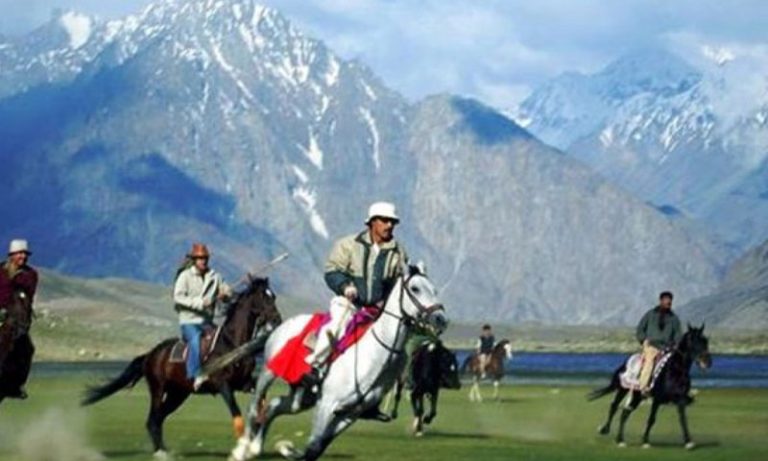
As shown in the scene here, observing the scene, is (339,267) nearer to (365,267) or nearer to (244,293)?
(365,267)

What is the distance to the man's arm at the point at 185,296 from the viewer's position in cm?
2719

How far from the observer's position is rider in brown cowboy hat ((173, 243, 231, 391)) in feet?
89.0

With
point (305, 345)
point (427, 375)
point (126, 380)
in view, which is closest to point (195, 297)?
point (126, 380)

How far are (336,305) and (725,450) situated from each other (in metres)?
15.1

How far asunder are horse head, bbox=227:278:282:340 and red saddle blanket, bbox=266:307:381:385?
9.48 feet

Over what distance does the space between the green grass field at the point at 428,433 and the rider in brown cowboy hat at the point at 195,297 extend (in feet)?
6.67

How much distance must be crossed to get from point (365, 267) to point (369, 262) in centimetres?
9

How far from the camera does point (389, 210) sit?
2116 cm

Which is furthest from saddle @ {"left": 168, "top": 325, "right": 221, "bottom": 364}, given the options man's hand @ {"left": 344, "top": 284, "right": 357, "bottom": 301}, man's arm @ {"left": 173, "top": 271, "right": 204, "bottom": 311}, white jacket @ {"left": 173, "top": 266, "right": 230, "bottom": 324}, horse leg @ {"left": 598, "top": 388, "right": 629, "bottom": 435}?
horse leg @ {"left": 598, "top": 388, "right": 629, "bottom": 435}

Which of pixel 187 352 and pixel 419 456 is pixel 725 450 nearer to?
pixel 419 456

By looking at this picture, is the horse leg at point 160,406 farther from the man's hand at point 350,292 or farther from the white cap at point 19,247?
the man's hand at point 350,292

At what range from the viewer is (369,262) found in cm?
2125

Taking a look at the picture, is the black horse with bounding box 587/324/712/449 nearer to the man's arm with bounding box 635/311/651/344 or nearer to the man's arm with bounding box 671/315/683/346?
the man's arm with bounding box 671/315/683/346

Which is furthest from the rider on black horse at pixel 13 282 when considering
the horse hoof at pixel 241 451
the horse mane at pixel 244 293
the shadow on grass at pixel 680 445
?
the shadow on grass at pixel 680 445
